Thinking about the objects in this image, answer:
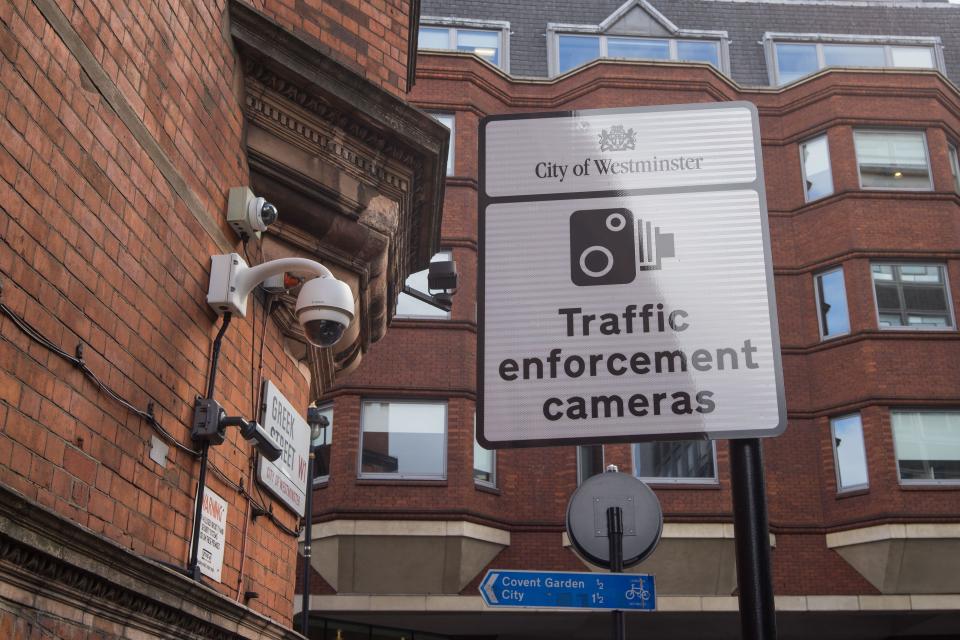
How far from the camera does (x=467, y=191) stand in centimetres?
1989

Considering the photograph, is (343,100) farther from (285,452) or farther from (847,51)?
(847,51)

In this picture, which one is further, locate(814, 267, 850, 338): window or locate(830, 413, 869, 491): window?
locate(814, 267, 850, 338): window

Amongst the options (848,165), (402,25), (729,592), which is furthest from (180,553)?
(848,165)

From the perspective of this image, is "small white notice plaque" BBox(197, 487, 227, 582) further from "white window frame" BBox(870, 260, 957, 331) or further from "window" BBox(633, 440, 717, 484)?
"white window frame" BBox(870, 260, 957, 331)

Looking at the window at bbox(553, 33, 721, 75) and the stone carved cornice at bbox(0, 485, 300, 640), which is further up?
the window at bbox(553, 33, 721, 75)

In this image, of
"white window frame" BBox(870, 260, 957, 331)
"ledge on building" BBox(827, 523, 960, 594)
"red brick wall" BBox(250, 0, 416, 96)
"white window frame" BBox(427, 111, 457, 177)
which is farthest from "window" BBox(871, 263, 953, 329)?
"red brick wall" BBox(250, 0, 416, 96)

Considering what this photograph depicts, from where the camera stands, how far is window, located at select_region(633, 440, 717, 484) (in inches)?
730

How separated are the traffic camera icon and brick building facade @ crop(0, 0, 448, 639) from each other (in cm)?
189

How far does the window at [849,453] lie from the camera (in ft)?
60.4

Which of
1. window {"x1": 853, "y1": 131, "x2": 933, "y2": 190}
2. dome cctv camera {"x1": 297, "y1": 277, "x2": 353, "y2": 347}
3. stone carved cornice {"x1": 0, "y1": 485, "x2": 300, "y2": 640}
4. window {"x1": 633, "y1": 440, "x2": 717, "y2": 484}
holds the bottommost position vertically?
stone carved cornice {"x1": 0, "y1": 485, "x2": 300, "y2": 640}

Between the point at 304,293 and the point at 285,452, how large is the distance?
1.75 meters

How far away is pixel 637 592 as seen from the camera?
5.18 m

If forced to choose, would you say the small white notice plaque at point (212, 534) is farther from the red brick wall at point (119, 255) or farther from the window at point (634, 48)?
the window at point (634, 48)

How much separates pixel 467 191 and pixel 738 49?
363 inches
